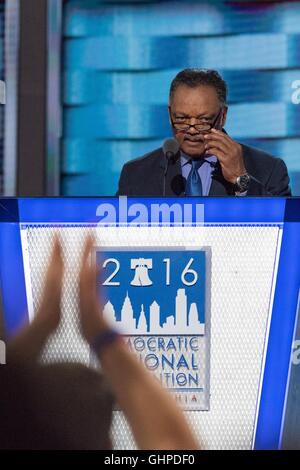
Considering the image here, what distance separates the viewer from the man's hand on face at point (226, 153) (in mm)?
3598

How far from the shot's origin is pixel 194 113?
11.9 feet

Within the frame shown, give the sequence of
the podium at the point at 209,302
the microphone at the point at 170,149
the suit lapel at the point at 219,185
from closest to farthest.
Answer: the podium at the point at 209,302
the suit lapel at the point at 219,185
the microphone at the point at 170,149

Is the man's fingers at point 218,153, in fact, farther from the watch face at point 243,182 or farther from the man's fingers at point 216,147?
the watch face at point 243,182

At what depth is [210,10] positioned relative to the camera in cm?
377

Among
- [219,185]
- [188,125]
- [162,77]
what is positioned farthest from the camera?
[162,77]

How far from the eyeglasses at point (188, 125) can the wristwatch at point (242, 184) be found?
0.75ft

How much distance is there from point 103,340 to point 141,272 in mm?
261

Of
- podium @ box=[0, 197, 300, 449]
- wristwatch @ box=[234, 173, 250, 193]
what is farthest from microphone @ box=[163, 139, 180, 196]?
podium @ box=[0, 197, 300, 449]

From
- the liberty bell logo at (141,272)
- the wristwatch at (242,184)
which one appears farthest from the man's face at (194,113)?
the liberty bell logo at (141,272)

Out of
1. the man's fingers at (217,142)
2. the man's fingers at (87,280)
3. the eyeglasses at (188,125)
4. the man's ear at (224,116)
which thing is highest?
the man's ear at (224,116)

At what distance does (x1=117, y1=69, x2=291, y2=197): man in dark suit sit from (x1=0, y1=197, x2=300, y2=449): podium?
0.37m

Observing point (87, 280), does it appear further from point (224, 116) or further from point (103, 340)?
point (224, 116)

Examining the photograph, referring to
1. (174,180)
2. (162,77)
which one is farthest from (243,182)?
(162,77)

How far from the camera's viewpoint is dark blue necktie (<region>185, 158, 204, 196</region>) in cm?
353
